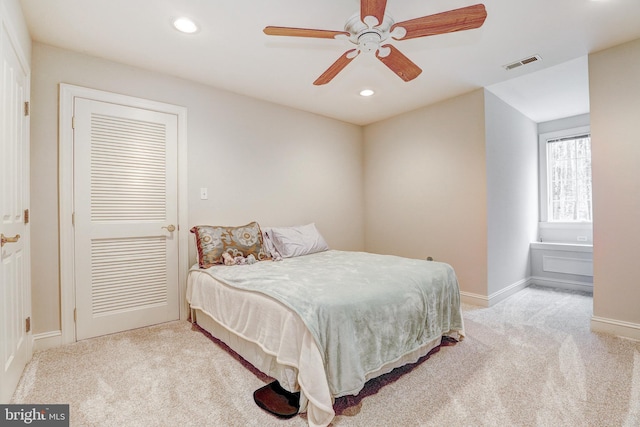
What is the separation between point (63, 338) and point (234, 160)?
83.9 inches

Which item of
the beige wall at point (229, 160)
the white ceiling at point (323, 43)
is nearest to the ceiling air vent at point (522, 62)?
the white ceiling at point (323, 43)

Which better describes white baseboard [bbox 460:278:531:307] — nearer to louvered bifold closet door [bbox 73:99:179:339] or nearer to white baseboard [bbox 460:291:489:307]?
white baseboard [bbox 460:291:489:307]

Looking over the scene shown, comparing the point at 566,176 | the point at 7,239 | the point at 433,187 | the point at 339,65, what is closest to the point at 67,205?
the point at 7,239

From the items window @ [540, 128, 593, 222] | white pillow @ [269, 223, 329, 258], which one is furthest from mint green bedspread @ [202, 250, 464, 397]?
window @ [540, 128, 593, 222]

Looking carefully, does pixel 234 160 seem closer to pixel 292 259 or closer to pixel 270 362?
pixel 292 259

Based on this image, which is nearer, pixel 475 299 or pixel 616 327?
pixel 616 327

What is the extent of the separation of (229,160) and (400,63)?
2.02 m

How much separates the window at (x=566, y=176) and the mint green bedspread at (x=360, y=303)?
3.24 meters

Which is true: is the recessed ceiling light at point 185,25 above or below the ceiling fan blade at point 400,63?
above

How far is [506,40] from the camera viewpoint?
7.84ft

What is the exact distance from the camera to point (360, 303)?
1.71m

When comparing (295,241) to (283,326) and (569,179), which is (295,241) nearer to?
(283,326)

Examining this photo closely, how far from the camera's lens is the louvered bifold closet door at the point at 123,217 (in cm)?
250

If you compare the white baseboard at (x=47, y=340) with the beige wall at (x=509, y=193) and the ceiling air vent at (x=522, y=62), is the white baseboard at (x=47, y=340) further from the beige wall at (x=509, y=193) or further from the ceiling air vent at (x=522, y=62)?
the ceiling air vent at (x=522, y=62)
